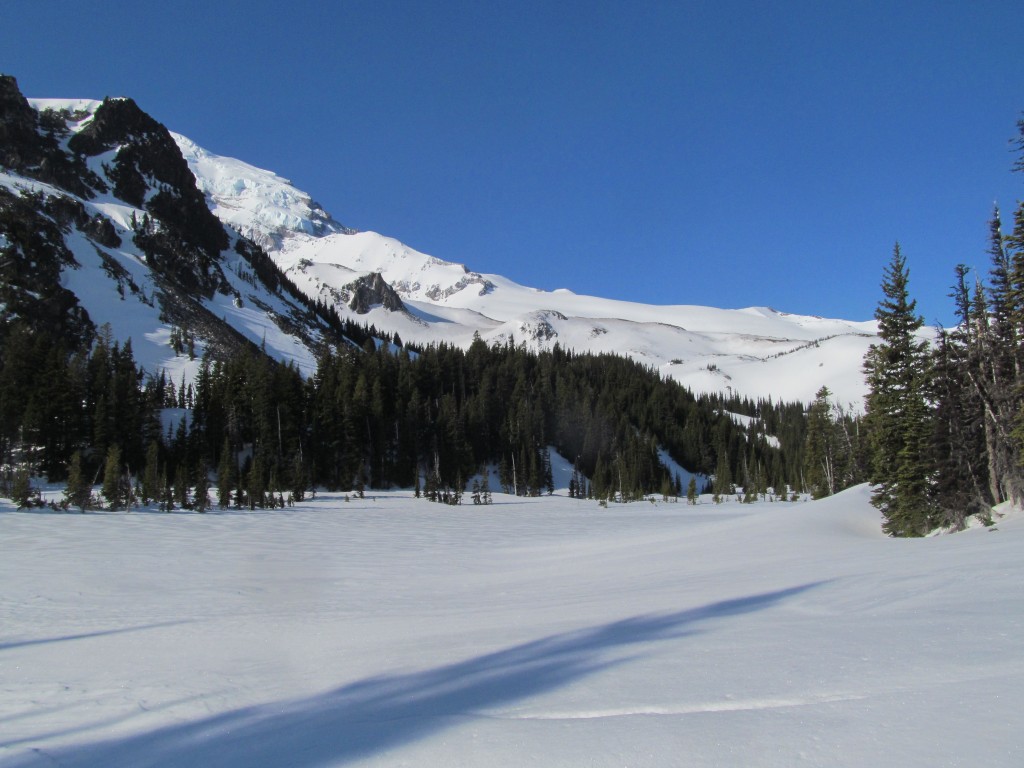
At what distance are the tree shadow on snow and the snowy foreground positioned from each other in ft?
0.10

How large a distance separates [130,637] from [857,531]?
25.4 metres

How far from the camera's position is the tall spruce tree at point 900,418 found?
24.0 meters

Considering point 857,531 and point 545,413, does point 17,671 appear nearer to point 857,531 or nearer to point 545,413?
point 857,531

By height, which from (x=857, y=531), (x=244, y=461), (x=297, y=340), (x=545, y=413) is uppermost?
(x=297, y=340)

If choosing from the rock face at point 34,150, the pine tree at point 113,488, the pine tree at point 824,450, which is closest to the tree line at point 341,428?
the pine tree at point 113,488

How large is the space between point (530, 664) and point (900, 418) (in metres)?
25.0

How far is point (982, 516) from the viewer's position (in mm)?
22031

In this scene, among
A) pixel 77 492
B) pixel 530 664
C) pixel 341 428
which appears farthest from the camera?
pixel 341 428

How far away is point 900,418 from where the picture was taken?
25500 millimetres

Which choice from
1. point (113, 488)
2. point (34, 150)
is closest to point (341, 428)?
point (113, 488)

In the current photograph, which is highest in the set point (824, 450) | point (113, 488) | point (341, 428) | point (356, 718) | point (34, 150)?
point (34, 150)

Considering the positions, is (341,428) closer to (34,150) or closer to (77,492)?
(77,492)

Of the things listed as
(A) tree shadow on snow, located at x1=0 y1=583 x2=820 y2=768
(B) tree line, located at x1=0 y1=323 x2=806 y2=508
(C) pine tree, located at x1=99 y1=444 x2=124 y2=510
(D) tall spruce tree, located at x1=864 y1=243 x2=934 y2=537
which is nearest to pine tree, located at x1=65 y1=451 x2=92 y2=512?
(B) tree line, located at x1=0 y1=323 x2=806 y2=508

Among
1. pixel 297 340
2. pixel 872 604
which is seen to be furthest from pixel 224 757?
pixel 297 340
